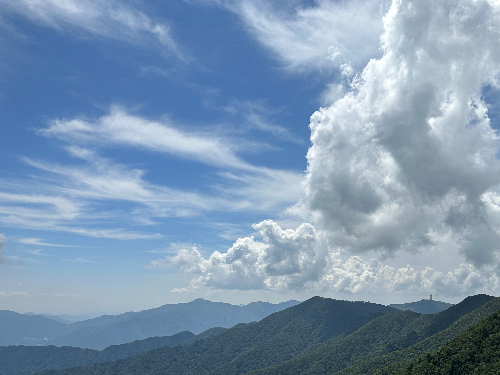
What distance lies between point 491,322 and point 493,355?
2805 centimetres

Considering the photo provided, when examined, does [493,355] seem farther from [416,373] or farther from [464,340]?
[416,373]

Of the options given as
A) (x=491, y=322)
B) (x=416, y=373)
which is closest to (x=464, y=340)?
(x=491, y=322)

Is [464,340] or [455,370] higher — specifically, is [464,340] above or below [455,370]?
above

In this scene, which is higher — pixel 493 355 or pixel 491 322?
pixel 491 322

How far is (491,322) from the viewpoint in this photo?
197500mm

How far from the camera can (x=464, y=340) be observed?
195750mm

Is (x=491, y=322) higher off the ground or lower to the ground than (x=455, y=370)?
higher

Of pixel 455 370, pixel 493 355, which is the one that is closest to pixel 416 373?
pixel 455 370

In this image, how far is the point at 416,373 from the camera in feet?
643

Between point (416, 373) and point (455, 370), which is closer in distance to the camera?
point (455, 370)

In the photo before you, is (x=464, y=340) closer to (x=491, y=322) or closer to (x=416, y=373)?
(x=491, y=322)

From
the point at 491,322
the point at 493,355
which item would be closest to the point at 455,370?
the point at 493,355

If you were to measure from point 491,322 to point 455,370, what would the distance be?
38.2 metres

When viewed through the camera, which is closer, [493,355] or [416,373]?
[493,355]
